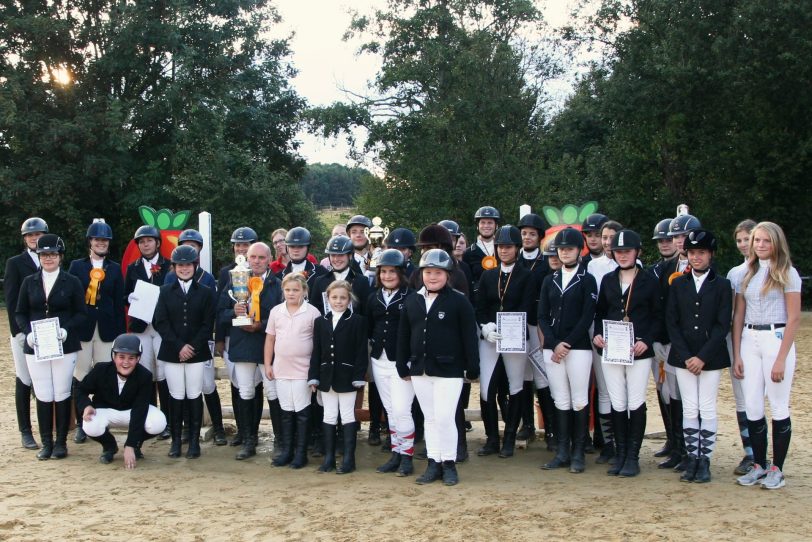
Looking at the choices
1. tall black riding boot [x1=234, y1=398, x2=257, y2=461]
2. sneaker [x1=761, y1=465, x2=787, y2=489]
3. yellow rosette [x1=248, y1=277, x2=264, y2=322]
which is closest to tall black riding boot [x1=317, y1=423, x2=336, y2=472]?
tall black riding boot [x1=234, y1=398, x2=257, y2=461]

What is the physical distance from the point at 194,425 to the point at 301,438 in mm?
1125

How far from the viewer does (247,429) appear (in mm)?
7625

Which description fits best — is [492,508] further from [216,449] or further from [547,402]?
[216,449]

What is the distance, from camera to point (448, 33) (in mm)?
26188

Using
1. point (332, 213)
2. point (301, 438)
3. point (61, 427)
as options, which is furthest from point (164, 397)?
point (332, 213)

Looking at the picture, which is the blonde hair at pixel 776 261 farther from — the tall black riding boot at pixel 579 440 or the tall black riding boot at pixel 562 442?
the tall black riding boot at pixel 562 442

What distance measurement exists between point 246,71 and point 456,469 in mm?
23480

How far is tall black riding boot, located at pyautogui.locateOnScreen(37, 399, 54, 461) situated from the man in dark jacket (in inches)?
17.4

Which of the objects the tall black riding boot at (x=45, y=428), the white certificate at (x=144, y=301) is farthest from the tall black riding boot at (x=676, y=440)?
the tall black riding boot at (x=45, y=428)

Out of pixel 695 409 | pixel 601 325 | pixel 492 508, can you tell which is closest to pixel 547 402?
pixel 601 325

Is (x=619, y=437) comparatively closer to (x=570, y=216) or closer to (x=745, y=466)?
(x=745, y=466)

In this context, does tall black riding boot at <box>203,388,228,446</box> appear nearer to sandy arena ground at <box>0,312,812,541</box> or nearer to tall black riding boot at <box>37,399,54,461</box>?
sandy arena ground at <box>0,312,812,541</box>

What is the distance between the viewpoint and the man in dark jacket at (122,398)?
730cm

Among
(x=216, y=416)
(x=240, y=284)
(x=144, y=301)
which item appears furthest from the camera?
(x=216, y=416)
